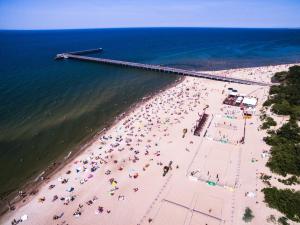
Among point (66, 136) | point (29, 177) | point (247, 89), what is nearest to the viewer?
point (29, 177)

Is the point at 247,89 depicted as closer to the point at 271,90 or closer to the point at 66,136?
the point at 271,90

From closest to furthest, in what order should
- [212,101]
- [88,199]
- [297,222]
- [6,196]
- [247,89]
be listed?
[297,222] → [88,199] → [6,196] → [212,101] → [247,89]

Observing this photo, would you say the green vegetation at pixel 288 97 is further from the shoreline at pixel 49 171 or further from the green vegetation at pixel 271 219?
the shoreline at pixel 49 171

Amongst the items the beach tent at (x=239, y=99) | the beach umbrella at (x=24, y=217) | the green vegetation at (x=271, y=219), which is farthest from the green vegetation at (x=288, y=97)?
the beach umbrella at (x=24, y=217)

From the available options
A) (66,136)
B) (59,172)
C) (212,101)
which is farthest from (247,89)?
(59,172)

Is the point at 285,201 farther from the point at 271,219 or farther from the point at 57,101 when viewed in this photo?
the point at 57,101
